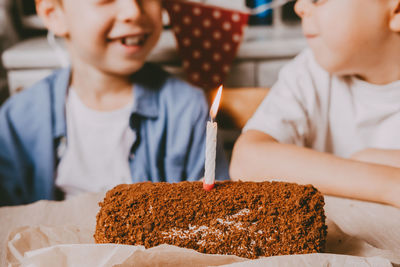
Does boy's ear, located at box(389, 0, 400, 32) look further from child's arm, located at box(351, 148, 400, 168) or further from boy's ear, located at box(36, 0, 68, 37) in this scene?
boy's ear, located at box(36, 0, 68, 37)

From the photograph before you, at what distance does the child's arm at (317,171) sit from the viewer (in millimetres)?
670

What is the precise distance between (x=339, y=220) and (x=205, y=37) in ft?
A: 3.47

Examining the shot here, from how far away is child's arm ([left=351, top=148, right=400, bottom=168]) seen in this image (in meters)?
0.75

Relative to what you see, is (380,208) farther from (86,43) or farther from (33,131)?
(33,131)

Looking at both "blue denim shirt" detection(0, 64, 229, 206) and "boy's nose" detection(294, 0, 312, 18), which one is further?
"blue denim shirt" detection(0, 64, 229, 206)

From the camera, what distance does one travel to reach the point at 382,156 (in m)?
0.77

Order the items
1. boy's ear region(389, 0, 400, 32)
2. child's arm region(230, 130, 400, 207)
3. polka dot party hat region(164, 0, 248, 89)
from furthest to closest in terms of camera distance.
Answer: polka dot party hat region(164, 0, 248, 89) → boy's ear region(389, 0, 400, 32) → child's arm region(230, 130, 400, 207)

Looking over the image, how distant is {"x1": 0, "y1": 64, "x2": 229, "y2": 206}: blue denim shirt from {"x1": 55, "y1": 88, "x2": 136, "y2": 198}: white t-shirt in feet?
0.10

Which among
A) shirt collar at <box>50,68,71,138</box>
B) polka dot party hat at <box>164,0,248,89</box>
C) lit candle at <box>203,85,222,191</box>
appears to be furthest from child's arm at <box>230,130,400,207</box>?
polka dot party hat at <box>164,0,248,89</box>

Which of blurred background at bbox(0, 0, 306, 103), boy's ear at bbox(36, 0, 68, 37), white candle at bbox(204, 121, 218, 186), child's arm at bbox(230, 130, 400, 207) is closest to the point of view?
white candle at bbox(204, 121, 218, 186)

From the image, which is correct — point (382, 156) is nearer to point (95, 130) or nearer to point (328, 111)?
point (328, 111)

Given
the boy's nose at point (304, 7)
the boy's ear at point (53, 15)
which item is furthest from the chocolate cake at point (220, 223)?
the boy's ear at point (53, 15)

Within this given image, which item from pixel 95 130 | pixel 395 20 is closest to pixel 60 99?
pixel 95 130

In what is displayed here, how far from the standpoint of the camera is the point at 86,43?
3.22 feet
